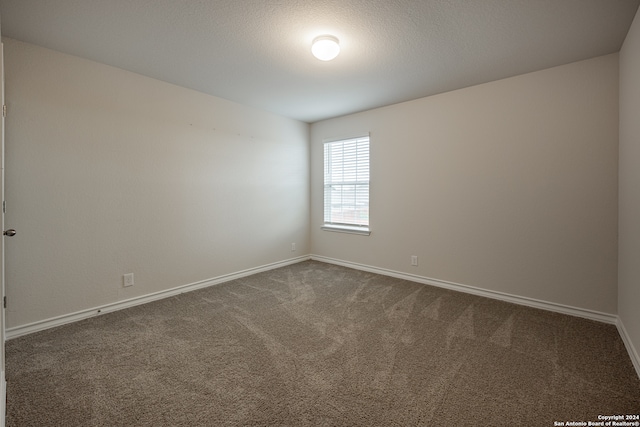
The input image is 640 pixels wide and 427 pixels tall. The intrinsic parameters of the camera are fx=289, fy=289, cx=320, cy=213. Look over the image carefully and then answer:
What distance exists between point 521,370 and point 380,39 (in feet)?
8.55

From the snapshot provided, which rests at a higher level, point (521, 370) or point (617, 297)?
point (617, 297)

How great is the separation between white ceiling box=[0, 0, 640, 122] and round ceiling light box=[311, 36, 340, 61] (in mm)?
49

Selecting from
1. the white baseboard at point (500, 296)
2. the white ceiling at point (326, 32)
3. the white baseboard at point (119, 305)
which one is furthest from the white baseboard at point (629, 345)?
the white baseboard at point (119, 305)

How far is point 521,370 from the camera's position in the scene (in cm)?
191

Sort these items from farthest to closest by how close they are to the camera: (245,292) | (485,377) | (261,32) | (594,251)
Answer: (245,292), (594,251), (261,32), (485,377)

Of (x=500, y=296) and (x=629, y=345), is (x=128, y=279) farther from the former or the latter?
(x=629, y=345)

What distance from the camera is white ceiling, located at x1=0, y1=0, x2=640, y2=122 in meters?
1.95

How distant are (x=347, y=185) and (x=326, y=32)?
253cm

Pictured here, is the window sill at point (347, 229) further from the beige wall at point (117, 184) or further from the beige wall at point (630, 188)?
the beige wall at point (630, 188)

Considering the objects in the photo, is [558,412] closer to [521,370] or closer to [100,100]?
[521,370]

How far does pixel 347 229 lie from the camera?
4500 mm

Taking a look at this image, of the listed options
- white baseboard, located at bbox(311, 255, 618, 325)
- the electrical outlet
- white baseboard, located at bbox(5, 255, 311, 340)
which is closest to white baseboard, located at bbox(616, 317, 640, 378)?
white baseboard, located at bbox(311, 255, 618, 325)

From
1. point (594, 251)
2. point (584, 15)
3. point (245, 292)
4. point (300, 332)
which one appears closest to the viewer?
point (584, 15)

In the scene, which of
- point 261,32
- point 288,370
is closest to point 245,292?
point 288,370
